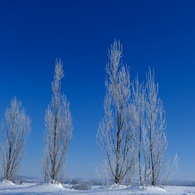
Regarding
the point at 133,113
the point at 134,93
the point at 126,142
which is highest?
the point at 134,93

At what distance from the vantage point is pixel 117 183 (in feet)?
39.4

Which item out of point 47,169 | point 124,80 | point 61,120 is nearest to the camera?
point 124,80

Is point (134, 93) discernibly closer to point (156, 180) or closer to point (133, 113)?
point (133, 113)

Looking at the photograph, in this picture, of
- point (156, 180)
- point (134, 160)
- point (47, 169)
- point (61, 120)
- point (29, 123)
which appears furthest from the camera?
point (29, 123)

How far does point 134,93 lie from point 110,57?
2.88 m

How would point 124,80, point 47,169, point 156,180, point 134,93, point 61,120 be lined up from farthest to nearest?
point 61,120 < point 47,169 < point 124,80 < point 134,93 < point 156,180

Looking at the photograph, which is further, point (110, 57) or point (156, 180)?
point (110, 57)

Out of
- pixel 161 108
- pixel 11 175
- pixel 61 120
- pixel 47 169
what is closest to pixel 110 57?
pixel 161 108

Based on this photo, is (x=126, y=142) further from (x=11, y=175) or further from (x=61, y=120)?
(x=11, y=175)

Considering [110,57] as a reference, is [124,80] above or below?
below

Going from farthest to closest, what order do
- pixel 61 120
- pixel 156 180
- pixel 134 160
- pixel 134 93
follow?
pixel 61 120 → pixel 134 93 → pixel 134 160 → pixel 156 180

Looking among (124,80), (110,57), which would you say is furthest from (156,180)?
(110,57)

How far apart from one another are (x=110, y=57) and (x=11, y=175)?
12185mm

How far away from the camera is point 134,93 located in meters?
12.6
